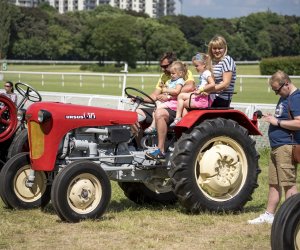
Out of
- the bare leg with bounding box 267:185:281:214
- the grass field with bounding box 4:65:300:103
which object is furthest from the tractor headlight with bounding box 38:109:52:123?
the grass field with bounding box 4:65:300:103

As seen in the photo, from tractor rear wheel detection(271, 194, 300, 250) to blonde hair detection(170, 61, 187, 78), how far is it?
3612 millimetres

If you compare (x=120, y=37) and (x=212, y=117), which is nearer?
(x=212, y=117)

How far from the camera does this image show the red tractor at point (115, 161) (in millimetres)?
7809

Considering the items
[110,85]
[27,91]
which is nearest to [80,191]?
[27,91]

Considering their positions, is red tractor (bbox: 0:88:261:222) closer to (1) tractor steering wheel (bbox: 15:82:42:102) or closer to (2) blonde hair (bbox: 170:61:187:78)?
(2) blonde hair (bbox: 170:61:187:78)

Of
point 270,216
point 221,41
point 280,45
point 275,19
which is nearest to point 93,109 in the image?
point 221,41

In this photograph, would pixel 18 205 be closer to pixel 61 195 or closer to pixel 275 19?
pixel 61 195

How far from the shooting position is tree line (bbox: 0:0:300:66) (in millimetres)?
86875

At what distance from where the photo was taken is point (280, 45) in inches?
4493

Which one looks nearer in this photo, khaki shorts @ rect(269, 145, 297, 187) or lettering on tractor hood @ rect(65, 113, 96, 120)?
khaki shorts @ rect(269, 145, 297, 187)

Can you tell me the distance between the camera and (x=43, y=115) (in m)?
7.77

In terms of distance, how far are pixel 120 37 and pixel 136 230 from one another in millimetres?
81461

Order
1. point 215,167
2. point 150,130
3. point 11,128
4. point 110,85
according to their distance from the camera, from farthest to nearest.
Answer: point 110,85, point 11,128, point 150,130, point 215,167

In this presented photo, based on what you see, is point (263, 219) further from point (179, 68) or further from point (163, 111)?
point (179, 68)
